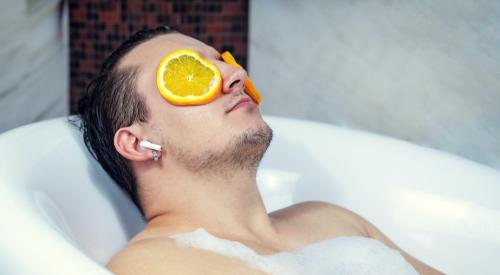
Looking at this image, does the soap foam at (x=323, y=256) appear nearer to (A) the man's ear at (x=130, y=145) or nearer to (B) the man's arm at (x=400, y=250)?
(B) the man's arm at (x=400, y=250)

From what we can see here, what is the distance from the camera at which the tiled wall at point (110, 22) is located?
2.95 meters

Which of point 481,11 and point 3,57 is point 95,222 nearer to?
point 3,57

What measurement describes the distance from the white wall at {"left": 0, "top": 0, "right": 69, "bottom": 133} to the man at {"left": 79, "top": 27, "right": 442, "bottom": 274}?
0.72 meters

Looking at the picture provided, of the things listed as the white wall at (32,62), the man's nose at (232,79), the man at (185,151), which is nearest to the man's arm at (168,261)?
the man at (185,151)

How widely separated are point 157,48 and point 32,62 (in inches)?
39.5

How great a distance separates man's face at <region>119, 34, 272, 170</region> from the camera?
1.39 metres

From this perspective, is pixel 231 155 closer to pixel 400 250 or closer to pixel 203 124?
pixel 203 124

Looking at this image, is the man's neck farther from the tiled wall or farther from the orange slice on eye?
the tiled wall

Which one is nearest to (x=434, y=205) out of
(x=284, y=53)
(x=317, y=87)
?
(x=317, y=87)

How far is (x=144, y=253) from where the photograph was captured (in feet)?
3.92

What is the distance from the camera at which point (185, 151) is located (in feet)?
4.63

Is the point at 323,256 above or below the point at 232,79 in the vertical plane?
below

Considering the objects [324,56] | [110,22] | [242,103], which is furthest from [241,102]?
[110,22]

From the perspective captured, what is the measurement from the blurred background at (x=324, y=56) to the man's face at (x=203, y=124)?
864 mm
